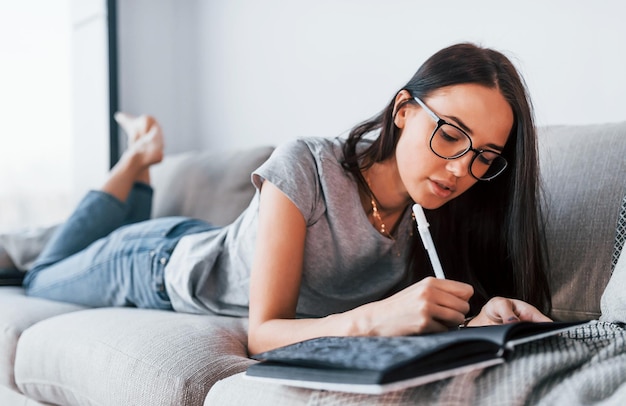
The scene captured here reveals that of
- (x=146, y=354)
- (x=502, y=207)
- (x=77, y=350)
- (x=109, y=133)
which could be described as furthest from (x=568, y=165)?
(x=109, y=133)

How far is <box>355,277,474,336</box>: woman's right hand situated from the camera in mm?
888

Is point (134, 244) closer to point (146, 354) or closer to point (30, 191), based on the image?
point (146, 354)

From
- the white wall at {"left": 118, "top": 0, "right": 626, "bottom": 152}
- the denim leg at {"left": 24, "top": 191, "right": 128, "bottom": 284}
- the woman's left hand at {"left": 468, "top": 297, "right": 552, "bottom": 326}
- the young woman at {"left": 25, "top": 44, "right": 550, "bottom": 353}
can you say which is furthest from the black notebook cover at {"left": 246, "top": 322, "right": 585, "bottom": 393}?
the denim leg at {"left": 24, "top": 191, "right": 128, "bottom": 284}

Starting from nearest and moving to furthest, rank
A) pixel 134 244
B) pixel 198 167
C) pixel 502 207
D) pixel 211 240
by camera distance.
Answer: pixel 502 207
pixel 211 240
pixel 134 244
pixel 198 167

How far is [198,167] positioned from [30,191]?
3.30 ft

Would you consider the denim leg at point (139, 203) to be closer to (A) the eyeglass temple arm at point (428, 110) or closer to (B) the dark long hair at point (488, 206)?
(B) the dark long hair at point (488, 206)

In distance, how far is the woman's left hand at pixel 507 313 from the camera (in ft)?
3.46

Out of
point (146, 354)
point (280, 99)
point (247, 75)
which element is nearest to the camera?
point (146, 354)

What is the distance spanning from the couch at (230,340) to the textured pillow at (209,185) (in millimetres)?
546

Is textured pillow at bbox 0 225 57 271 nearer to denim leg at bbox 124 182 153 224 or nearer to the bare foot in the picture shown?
denim leg at bbox 124 182 153 224

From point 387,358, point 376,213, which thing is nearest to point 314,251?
point 376,213

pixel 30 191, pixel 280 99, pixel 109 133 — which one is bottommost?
pixel 30 191

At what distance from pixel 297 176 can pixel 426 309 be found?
47 cm

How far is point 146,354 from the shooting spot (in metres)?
1.17
